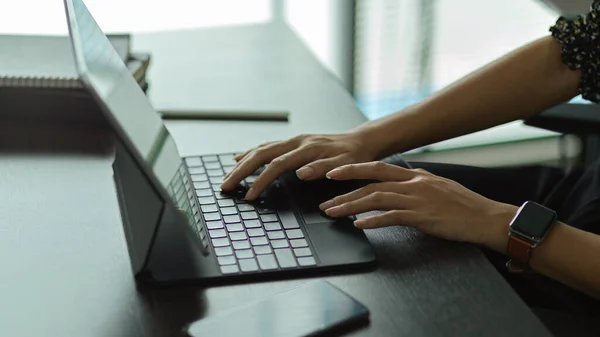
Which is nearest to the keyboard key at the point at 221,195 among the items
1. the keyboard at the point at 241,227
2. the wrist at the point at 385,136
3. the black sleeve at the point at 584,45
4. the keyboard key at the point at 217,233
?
the keyboard at the point at 241,227

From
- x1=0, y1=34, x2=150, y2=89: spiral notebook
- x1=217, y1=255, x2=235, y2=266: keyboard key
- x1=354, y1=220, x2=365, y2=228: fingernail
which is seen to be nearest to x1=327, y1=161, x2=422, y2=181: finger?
x1=354, y1=220, x2=365, y2=228: fingernail

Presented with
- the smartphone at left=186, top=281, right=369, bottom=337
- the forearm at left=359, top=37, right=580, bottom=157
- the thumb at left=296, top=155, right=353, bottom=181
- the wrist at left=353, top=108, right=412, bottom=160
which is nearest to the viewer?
the smartphone at left=186, top=281, right=369, bottom=337

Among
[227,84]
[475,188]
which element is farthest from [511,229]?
[227,84]

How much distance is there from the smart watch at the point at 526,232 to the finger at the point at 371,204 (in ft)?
0.43

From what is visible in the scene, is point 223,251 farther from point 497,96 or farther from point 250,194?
point 497,96

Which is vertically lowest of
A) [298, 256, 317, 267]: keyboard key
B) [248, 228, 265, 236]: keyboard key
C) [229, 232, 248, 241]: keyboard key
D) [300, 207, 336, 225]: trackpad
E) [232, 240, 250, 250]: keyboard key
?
[300, 207, 336, 225]: trackpad

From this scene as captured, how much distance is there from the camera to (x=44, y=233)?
37.0 inches

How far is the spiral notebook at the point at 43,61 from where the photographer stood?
4.10ft

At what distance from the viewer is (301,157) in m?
1.09

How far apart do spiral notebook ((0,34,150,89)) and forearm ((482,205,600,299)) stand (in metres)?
0.64

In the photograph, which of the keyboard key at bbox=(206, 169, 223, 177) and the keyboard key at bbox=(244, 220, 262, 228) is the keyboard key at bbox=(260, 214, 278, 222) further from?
the keyboard key at bbox=(206, 169, 223, 177)

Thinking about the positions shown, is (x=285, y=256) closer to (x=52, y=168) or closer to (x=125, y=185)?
(x=125, y=185)

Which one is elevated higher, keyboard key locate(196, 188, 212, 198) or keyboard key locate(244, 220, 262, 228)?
keyboard key locate(244, 220, 262, 228)

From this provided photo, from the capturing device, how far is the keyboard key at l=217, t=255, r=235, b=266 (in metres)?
0.86
